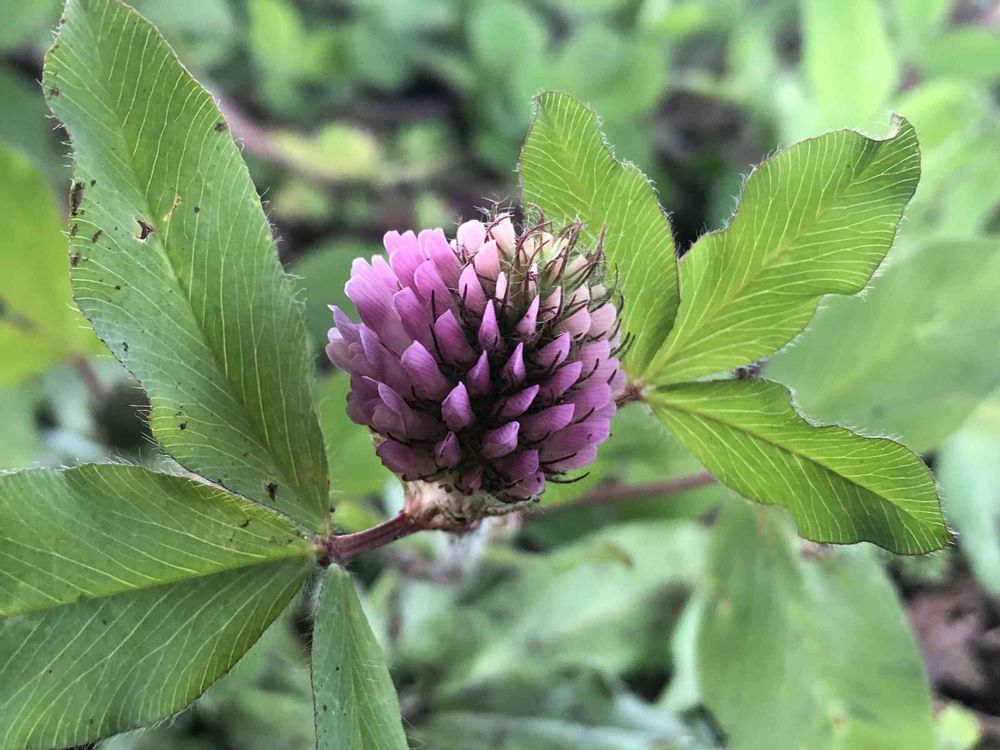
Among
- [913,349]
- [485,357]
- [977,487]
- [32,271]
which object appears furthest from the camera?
[977,487]

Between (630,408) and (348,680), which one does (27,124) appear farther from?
(348,680)

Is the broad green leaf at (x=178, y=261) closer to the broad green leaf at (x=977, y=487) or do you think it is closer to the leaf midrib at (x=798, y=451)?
the leaf midrib at (x=798, y=451)

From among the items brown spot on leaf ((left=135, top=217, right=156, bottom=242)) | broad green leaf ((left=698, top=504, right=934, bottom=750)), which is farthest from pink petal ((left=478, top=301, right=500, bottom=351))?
broad green leaf ((left=698, top=504, right=934, bottom=750))

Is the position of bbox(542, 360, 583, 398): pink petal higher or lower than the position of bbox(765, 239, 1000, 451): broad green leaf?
lower


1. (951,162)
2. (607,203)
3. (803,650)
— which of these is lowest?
(803,650)

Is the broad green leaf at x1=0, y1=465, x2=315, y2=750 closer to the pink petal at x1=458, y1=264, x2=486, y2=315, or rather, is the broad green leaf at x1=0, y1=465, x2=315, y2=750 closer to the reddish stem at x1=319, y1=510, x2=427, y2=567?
the reddish stem at x1=319, y1=510, x2=427, y2=567

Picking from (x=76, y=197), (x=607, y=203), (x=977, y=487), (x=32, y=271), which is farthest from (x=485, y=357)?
(x=977, y=487)
